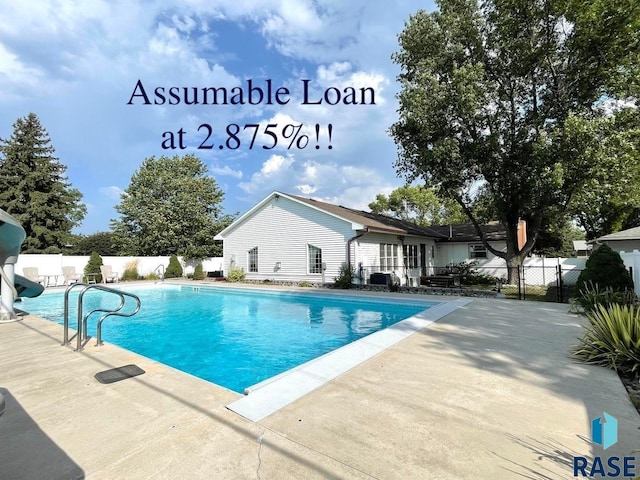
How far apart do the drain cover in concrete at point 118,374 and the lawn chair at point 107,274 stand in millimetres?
16836

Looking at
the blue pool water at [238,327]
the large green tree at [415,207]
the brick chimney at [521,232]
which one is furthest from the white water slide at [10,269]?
the large green tree at [415,207]

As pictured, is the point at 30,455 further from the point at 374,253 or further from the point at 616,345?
the point at 374,253

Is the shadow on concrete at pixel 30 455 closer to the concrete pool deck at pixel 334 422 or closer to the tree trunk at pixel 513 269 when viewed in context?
the concrete pool deck at pixel 334 422

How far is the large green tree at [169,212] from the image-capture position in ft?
87.7

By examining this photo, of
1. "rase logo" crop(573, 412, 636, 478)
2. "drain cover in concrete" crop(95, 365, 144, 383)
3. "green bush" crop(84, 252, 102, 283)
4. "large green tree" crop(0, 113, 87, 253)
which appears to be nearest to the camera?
"rase logo" crop(573, 412, 636, 478)

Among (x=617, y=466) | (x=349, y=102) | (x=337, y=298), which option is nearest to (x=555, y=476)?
(x=617, y=466)

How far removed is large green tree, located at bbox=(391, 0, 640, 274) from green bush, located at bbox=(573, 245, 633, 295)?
371 cm

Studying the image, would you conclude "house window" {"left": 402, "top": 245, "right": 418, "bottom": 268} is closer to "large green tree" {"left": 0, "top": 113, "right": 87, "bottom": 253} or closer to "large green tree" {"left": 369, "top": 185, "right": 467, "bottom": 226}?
"large green tree" {"left": 369, "top": 185, "right": 467, "bottom": 226}

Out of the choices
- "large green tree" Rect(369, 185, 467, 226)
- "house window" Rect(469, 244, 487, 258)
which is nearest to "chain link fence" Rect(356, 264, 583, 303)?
"house window" Rect(469, 244, 487, 258)

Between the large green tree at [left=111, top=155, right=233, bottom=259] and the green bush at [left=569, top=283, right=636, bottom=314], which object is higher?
the large green tree at [left=111, top=155, right=233, bottom=259]

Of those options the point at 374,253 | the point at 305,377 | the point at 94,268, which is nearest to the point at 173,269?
the point at 94,268

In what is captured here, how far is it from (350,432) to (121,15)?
469 inches

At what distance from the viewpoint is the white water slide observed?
586 cm

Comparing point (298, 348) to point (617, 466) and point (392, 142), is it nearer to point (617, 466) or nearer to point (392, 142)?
point (617, 466)
